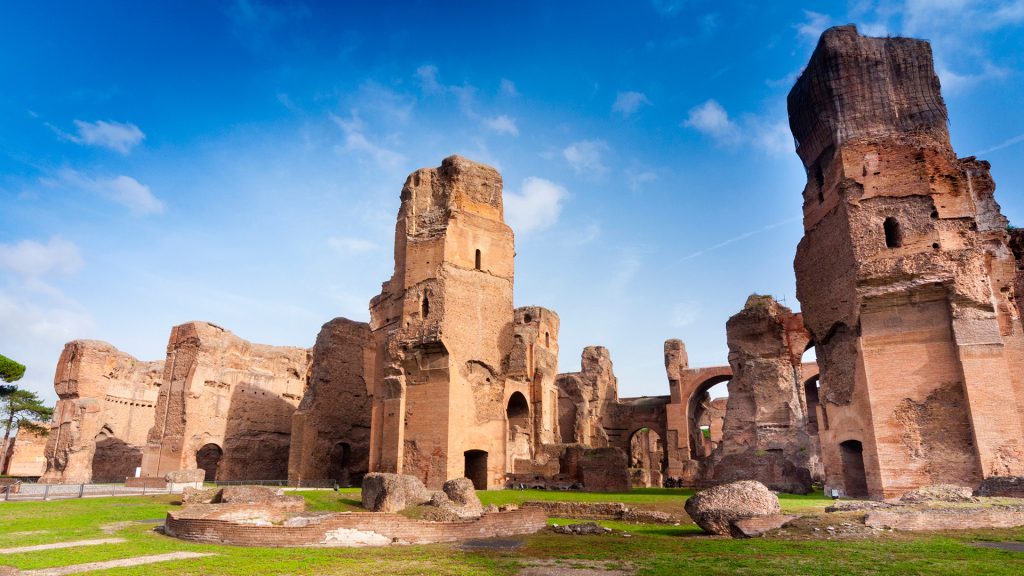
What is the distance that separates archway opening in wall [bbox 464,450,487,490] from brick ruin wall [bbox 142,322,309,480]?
31.1ft

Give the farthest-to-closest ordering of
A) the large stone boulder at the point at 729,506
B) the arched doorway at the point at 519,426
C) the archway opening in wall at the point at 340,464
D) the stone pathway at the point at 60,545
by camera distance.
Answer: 1. the archway opening in wall at the point at 340,464
2. the arched doorway at the point at 519,426
3. the large stone boulder at the point at 729,506
4. the stone pathway at the point at 60,545

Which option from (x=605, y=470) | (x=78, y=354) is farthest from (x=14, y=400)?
(x=605, y=470)

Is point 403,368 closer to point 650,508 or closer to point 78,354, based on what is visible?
point 650,508

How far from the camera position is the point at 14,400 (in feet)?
107

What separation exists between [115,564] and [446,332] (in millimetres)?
14046

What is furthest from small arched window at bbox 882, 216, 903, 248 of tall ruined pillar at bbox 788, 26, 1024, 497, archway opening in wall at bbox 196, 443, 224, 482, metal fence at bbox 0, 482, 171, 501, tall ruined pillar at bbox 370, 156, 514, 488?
archway opening in wall at bbox 196, 443, 224, 482

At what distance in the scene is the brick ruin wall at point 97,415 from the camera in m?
24.8

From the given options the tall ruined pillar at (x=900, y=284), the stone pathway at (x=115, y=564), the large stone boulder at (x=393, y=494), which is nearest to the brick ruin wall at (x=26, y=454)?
the large stone boulder at (x=393, y=494)

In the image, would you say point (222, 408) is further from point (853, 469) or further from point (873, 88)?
point (873, 88)

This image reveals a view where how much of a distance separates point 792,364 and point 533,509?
1904 cm

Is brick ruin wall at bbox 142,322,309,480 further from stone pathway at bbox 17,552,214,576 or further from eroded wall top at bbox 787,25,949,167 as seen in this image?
eroded wall top at bbox 787,25,949,167

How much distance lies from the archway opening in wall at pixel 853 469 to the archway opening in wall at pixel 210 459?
21928 mm

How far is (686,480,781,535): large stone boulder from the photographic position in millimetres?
9055

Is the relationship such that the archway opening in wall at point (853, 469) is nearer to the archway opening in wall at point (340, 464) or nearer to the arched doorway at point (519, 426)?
the arched doorway at point (519, 426)
